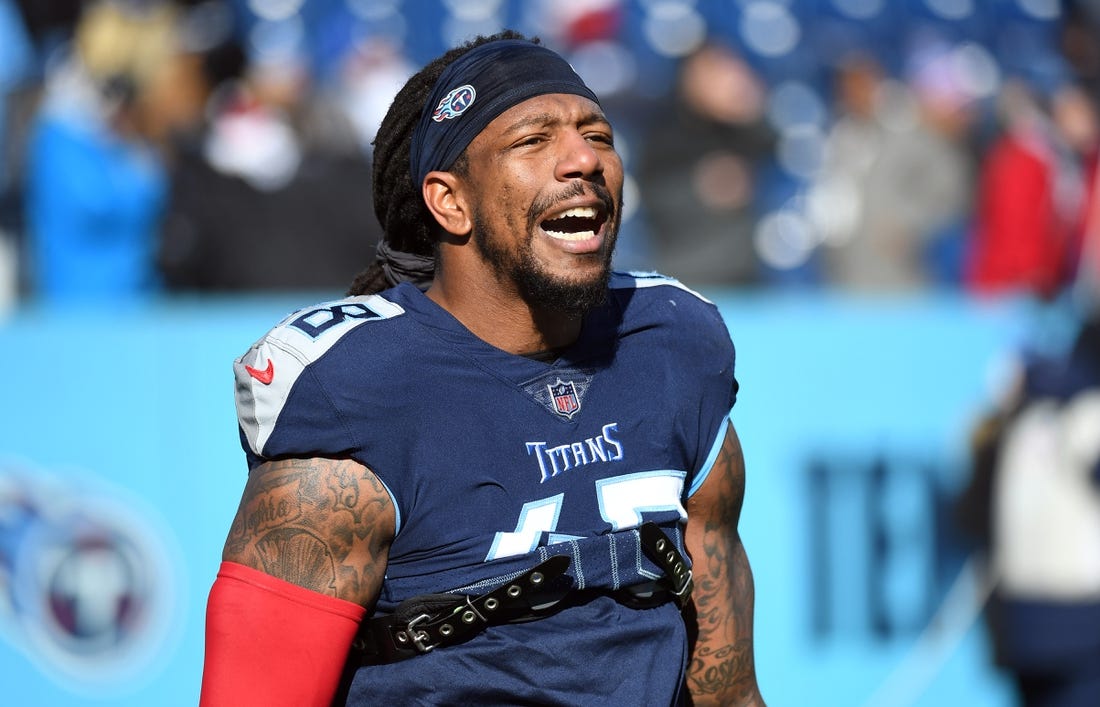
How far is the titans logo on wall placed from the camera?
538 centimetres

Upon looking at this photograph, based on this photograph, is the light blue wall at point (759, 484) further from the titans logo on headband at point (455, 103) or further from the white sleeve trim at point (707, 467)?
the titans logo on headband at point (455, 103)

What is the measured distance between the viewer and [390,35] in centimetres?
1007

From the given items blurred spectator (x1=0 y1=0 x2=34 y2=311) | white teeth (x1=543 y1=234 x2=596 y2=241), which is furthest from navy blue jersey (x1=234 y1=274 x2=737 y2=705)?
blurred spectator (x1=0 y1=0 x2=34 y2=311)

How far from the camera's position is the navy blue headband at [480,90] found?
263cm

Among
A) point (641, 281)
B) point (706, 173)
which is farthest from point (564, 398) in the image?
point (706, 173)

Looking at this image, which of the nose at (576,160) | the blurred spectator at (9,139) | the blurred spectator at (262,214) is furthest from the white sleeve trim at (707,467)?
the blurred spectator at (9,139)

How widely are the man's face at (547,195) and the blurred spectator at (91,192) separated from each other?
161 inches

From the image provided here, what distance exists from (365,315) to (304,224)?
4.02 m

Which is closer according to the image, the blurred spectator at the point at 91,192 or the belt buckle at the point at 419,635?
the belt buckle at the point at 419,635

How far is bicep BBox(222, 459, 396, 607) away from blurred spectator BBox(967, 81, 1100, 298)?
509cm

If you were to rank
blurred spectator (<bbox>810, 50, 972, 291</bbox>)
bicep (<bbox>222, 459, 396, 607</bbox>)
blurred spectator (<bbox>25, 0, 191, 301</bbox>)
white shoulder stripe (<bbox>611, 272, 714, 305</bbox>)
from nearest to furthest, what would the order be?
bicep (<bbox>222, 459, 396, 607</bbox>) < white shoulder stripe (<bbox>611, 272, 714, 305</bbox>) < blurred spectator (<bbox>25, 0, 191, 301</bbox>) < blurred spectator (<bbox>810, 50, 972, 291</bbox>)

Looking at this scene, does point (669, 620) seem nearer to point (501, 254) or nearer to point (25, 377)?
point (501, 254)

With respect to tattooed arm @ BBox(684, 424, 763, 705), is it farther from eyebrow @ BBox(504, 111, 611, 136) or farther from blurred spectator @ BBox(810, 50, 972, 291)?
blurred spectator @ BBox(810, 50, 972, 291)

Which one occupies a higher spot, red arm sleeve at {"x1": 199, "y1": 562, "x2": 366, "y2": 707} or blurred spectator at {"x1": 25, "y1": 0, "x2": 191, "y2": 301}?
blurred spectator at {"x1": 25, "y1": 0, "x2": 191, "y2": 301}
